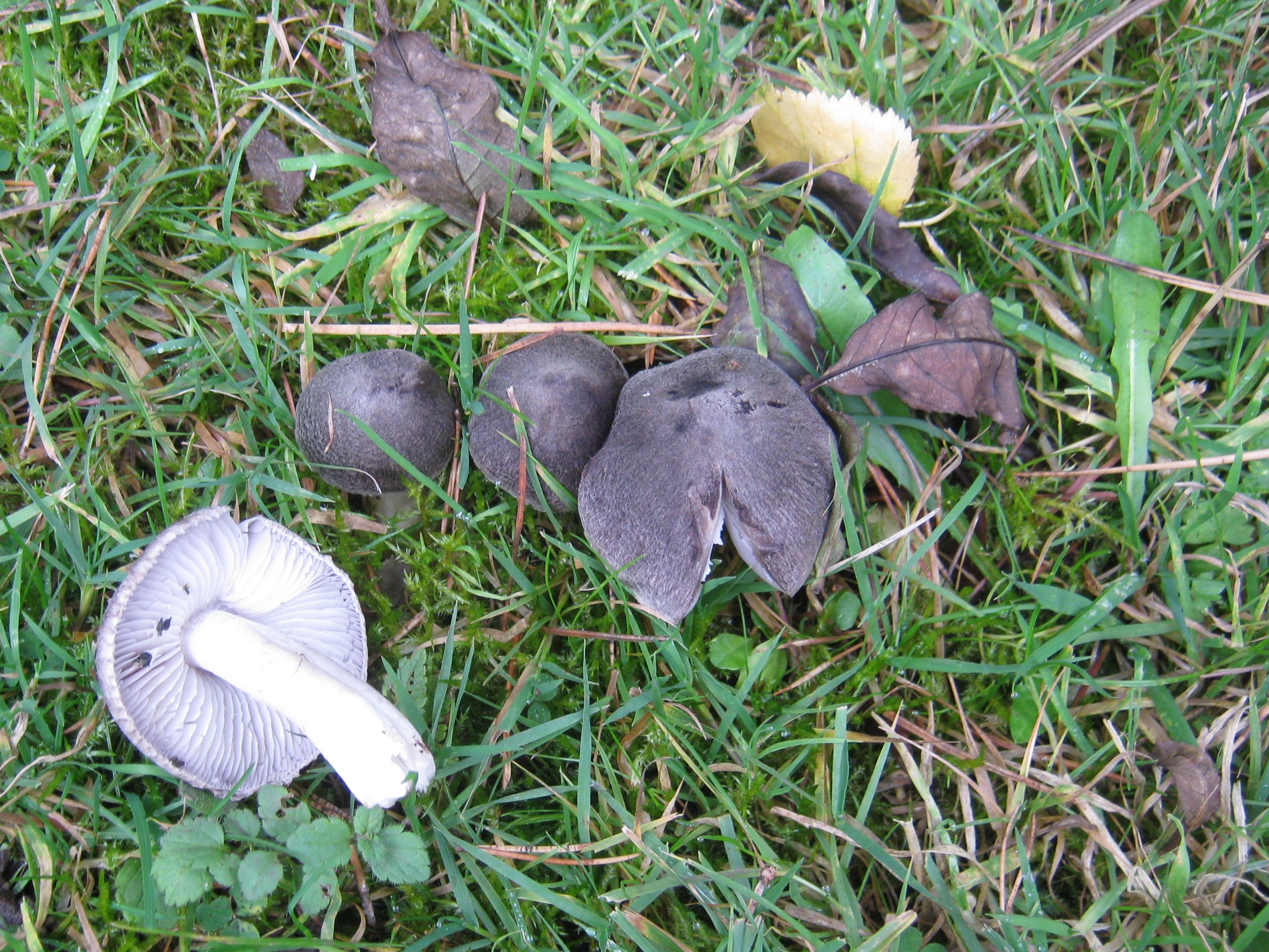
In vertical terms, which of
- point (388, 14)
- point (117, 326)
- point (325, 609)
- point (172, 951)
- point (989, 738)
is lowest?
point (172, 951)

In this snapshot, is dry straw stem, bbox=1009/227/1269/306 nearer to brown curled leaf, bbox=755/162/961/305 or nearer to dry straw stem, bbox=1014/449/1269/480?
brown curled leaf, bbox=755/162/961/305

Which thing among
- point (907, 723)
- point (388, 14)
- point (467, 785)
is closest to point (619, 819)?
point (467, 785)

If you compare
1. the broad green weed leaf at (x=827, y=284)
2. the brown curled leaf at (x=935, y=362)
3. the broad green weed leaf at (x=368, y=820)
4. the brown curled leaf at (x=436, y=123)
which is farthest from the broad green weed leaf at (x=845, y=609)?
the brown curled leaf at (x=436, y=123)

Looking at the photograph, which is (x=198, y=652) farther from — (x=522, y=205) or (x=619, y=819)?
(x=522, y=205)

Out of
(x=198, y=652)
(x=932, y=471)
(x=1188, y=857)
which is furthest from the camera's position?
(x=932, y=471)

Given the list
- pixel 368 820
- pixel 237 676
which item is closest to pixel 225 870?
pixel 368 820

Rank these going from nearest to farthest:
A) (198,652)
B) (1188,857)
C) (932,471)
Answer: (198,652) < (1188,857) < (932,471)

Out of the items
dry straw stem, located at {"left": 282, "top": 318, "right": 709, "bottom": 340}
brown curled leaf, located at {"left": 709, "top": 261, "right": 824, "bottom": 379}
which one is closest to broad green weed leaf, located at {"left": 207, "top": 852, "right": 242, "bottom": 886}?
dry straw stem, located at {"left": 282, "top": 318, "right": 709, "bottom": 340}
